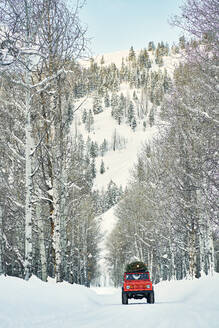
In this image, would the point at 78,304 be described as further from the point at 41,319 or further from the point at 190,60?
the point at 190,60

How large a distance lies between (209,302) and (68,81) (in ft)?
30.1

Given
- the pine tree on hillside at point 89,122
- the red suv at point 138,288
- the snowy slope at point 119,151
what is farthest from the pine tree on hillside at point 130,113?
the red suv at point 138,288

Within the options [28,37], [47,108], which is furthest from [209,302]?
[28,37]

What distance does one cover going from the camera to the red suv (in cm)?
1595

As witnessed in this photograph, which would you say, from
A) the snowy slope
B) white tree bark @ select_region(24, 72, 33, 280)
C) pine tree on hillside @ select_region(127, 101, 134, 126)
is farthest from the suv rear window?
pine tree on hillside @ select_region(127, 101, 134, 126)

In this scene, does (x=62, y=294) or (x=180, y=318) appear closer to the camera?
(x=180, y=318)

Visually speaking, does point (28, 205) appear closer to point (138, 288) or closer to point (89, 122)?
point (138, 288)

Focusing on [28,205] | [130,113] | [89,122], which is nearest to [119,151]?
[89,122]

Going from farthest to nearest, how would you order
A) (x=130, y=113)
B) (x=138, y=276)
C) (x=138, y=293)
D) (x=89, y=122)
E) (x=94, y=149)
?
(x=130, y=113)
(x=89, y=122)
(x=94, y=149)
(x=138, y=276)
(x=138, y=293)

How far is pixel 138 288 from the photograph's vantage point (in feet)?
52.7

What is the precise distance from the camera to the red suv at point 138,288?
15.9 m

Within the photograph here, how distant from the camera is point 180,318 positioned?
26.2 ft

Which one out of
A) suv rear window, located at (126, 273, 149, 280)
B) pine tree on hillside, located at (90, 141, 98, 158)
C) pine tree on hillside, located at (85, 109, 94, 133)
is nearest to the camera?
suv rear window, located at (126, 273, 149, 280)

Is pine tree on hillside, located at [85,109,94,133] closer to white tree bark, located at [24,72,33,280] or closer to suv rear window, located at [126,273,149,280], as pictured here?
suv rear window, located at [126,273,149,280]
